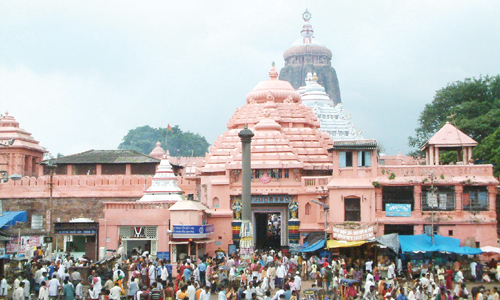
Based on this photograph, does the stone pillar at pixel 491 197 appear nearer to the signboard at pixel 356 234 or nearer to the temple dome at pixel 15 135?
the signboard at pixel 356 234

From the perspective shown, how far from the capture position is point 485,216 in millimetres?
30219

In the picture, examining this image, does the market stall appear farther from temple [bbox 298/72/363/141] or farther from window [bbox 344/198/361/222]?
temple [bbox 298/72/363/141]

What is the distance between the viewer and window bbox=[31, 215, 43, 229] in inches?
1587

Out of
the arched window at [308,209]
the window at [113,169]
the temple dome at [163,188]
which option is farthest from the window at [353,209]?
the window at [113,169]

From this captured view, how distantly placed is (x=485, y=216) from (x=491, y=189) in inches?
46.3

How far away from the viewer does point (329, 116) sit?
247 ft

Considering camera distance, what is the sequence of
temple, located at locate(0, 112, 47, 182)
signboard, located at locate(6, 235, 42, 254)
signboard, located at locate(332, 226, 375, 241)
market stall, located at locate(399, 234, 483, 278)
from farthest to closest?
temple, located at locate(0, 112, 47, 182)
signboard, located at locate(6, 235, 42, 254)
signboard, located at locate(332, 226, 375, 241)
market stall, located at locate(399, 234, 483, 278)

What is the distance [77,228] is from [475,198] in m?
17.4

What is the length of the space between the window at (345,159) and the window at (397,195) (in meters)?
1.94

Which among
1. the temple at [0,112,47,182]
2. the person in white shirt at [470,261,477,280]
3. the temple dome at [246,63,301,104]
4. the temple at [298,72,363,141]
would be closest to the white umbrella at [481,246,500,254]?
the person in white shirt at [470,261,477,280]

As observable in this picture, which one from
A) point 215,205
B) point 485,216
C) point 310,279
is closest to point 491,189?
point 485,216

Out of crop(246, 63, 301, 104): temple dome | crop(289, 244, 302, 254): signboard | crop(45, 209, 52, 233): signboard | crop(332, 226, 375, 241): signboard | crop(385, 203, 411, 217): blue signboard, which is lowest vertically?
crop(289, 244, 302, 254): signboard

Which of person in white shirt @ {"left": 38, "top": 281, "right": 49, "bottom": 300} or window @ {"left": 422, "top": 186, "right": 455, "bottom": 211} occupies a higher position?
window @ {"left": 422, "top": 186, "right": 455, "bottom": 211}

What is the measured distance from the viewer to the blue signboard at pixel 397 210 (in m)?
30.6
